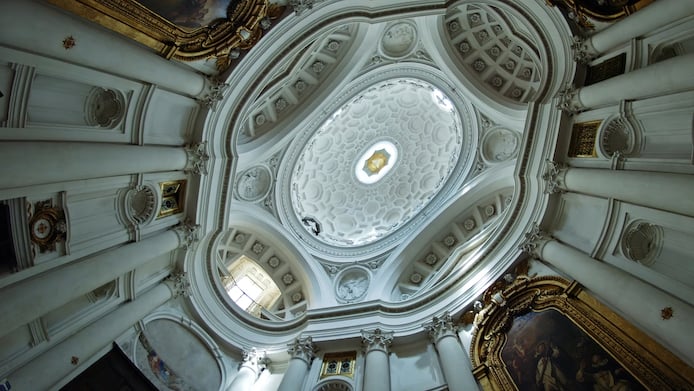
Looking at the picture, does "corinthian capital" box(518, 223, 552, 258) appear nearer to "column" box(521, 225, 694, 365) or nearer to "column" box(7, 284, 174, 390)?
"column" box(521, 225, 694, 365)

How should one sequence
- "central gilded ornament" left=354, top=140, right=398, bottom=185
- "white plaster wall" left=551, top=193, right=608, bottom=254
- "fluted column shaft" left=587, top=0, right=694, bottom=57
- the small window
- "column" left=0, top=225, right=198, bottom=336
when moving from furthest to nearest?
1. "central gilded ornament" left=354, top=140, right=398, bottom=185
2. the small window
3. "white plaster wall" left=551, top=193, right=608, bottom=254
4. "fluted column shaft" left=587, top=0, right=694, bottom=57
5. "column" left=0, top=225, right=198, bottom=336

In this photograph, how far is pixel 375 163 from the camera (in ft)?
71.7

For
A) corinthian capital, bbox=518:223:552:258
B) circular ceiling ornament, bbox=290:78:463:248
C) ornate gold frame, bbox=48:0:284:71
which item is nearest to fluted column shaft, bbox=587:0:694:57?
corinthian capital, bbox=518:223:552:258

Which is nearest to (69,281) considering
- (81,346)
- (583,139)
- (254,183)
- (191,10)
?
(81,346)

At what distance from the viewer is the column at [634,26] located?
Answer: 688 centimetres

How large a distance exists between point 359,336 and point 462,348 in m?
3.30

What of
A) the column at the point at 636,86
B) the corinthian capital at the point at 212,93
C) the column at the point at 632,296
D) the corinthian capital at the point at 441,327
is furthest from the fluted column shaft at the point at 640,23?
the corinthian capital at the point at 212,93

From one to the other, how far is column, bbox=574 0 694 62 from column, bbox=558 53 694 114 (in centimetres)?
82

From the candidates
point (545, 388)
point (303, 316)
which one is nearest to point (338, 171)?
point (303, 316)

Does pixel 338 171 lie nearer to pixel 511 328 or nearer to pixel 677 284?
pixel 511 328

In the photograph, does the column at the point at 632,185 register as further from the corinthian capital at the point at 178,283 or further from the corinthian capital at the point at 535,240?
the corinthian capital at the point at 178,283

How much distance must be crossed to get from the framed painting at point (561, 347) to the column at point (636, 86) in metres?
4.39

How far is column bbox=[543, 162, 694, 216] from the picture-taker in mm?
6645

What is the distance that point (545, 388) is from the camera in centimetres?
800
